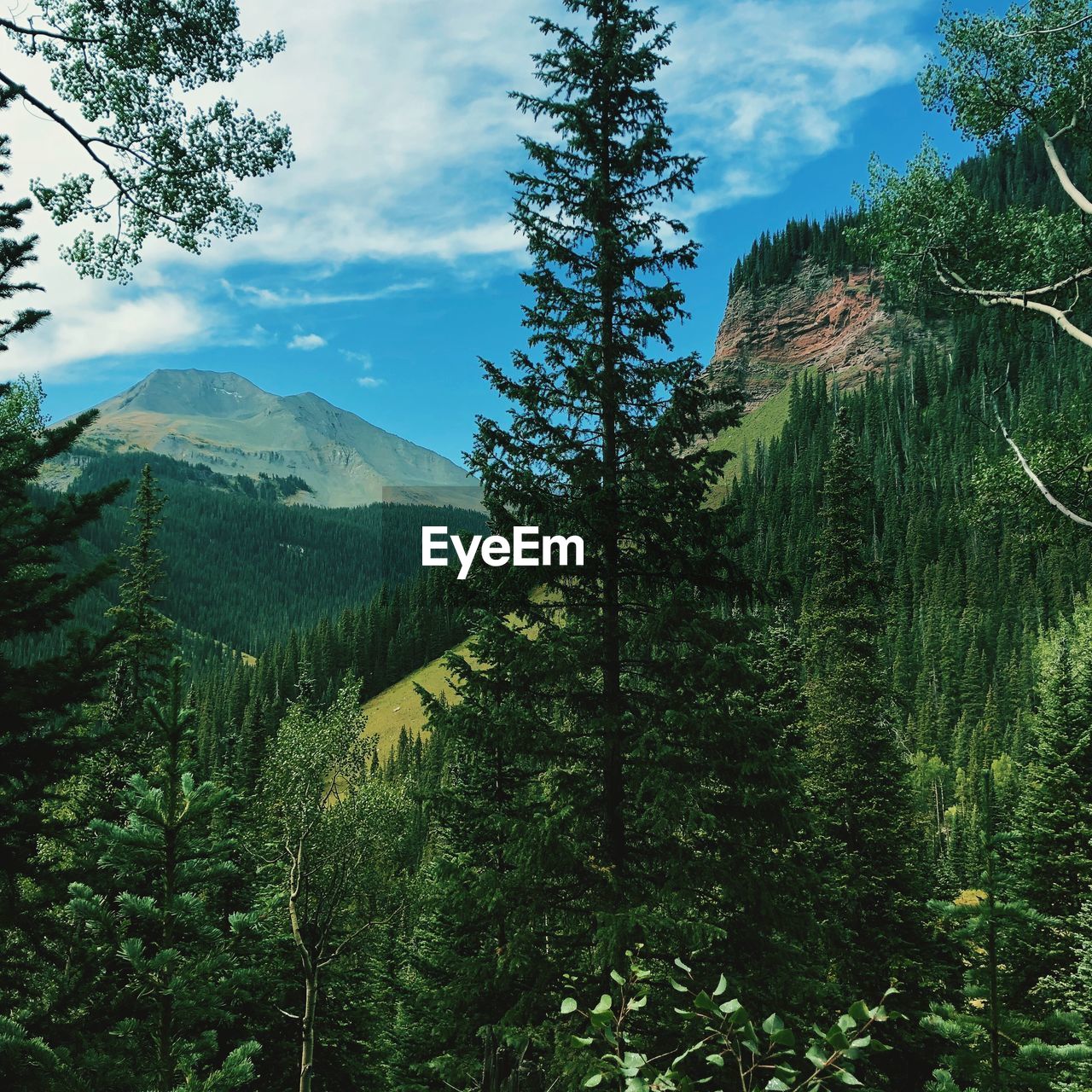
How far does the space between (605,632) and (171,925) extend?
7611 mm

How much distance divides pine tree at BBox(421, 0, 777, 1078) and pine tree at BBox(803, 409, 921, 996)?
21.1 feet

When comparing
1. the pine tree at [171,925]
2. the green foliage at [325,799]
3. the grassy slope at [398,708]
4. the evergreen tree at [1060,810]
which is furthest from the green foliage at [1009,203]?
the grassy slope at [398,708]

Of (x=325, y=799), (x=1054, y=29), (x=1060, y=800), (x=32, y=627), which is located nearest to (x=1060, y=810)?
(x=1060, y=800)

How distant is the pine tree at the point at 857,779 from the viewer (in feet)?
59.9

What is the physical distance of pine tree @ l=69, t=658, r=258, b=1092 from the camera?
15.9 ft

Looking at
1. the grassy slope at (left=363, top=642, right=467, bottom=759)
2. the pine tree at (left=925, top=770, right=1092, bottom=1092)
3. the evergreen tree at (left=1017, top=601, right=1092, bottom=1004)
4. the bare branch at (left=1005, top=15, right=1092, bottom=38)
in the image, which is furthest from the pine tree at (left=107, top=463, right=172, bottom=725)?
the grassy slope at (left=363, top=642, right=467, bottom=759)

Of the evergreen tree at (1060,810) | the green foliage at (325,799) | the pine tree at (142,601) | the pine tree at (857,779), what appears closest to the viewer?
the green foliage at (325,799)

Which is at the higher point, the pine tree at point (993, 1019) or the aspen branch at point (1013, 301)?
the aspen branch at point (1013, 301)

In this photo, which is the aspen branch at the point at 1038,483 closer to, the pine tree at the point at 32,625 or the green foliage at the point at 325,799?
the pine tree at the point at 32,625

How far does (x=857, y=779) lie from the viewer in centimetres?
1986

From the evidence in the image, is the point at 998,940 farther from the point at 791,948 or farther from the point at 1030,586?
the point at 1030,586

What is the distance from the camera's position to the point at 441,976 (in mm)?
18578

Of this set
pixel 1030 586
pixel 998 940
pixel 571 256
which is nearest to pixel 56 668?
pixel 998 940

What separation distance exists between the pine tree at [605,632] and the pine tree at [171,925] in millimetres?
5387
